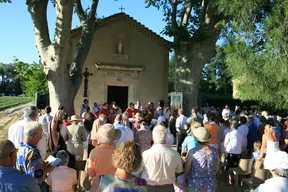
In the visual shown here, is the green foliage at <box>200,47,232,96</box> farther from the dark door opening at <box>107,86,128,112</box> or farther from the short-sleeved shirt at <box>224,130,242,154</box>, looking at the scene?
the short-sleeved shirt at <box>224,130,242,154</box>

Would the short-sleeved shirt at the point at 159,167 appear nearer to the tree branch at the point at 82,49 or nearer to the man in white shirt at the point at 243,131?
the man in white shirt at the point at 243,131

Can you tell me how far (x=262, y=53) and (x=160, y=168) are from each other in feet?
8.23

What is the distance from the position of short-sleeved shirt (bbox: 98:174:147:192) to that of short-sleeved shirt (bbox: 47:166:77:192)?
1444 millimetres

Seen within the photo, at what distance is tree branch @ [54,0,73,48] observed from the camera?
10812 mm

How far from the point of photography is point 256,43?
4.87 m

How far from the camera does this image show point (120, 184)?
8.46 ft

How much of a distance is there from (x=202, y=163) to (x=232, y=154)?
10.5 feet

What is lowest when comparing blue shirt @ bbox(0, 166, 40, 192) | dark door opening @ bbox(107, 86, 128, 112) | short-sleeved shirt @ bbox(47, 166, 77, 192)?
short-sleeved shirt @ bbox(47, 166, 77, 192)

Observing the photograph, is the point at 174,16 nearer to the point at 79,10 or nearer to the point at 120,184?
the point at 79,10

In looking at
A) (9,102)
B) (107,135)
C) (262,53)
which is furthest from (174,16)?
(9,102)

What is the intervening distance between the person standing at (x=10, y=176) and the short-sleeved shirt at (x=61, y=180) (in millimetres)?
1533

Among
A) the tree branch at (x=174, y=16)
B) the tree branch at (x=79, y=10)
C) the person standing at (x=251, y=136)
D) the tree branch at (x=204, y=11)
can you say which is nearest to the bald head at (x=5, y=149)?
the person standing at (x=251, y=136)

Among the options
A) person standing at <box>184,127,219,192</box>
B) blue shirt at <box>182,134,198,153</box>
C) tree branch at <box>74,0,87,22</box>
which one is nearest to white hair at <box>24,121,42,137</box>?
person standing at <box>184,127,219,192</box>

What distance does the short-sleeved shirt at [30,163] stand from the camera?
312 cm
